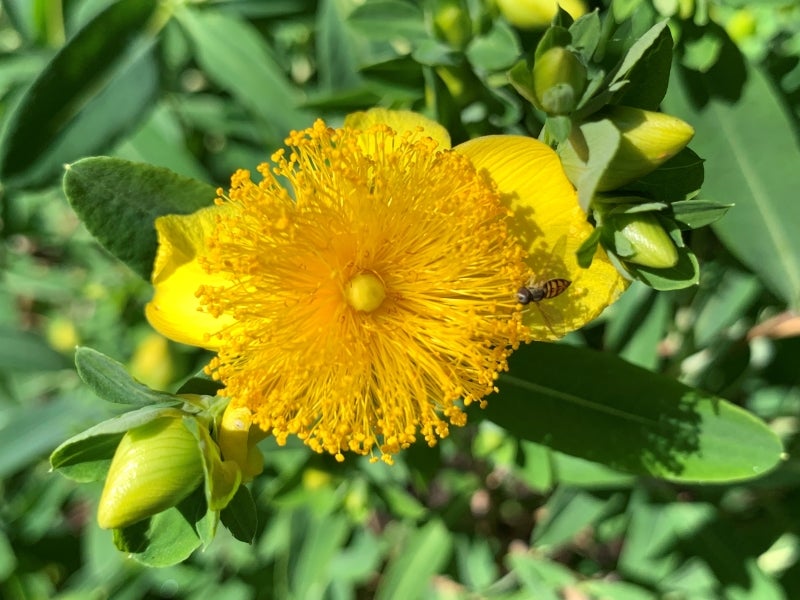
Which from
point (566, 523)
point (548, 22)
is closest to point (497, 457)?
point (566, 523)

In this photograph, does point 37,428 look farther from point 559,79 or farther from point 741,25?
point 741,25

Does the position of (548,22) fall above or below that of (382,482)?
above

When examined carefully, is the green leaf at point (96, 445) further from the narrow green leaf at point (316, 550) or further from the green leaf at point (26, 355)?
the green leaf at point (26, 355)

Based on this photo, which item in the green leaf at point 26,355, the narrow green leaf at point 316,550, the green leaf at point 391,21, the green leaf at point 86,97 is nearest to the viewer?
the green leaf at point 391,21

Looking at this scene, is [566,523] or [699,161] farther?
[566,523]

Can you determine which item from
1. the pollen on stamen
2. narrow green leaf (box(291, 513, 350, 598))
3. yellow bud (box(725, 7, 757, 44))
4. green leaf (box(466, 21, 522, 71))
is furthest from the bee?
narrow green leaf (box(291, 513, 350, 598))

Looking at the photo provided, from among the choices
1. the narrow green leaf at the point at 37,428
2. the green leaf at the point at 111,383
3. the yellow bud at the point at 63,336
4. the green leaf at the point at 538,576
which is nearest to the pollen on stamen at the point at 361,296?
the green leaf at the point at 111,383

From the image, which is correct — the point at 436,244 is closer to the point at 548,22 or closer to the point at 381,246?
the point at 381,246
